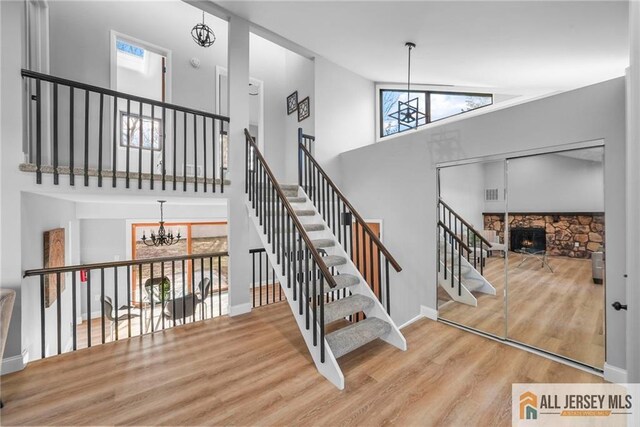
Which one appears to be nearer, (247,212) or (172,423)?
(172,423)

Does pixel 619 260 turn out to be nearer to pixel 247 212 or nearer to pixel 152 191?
pixel 247 212

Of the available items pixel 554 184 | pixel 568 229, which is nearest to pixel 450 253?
pixel 568 229

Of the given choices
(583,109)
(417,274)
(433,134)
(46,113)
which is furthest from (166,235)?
(583,109)

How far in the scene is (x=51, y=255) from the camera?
3.35 metres

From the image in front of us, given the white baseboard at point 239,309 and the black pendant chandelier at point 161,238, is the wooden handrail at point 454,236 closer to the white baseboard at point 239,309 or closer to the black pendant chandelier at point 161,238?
the white baseboard at point 239,309

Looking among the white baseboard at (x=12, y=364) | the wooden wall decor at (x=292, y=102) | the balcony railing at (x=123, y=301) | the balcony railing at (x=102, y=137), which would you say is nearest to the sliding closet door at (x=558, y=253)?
the balcony railing at (x=102, y=137)

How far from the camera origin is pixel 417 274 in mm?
4004

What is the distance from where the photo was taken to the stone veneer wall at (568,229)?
247 cm

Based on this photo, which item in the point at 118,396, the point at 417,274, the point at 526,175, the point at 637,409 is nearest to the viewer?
the point at 637,409

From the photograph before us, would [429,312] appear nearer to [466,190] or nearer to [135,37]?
[466,190]

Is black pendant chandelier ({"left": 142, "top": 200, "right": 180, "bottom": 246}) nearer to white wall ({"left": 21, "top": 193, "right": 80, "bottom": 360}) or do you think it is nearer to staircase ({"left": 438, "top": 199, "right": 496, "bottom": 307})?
white wall ({"left": 21, "top": 193, "right": 80, "bottom": 360})

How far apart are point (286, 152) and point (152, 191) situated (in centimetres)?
376

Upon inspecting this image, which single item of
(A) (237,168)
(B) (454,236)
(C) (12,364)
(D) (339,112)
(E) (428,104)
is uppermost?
(E) (428,104)

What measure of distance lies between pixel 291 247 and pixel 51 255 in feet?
9.96
